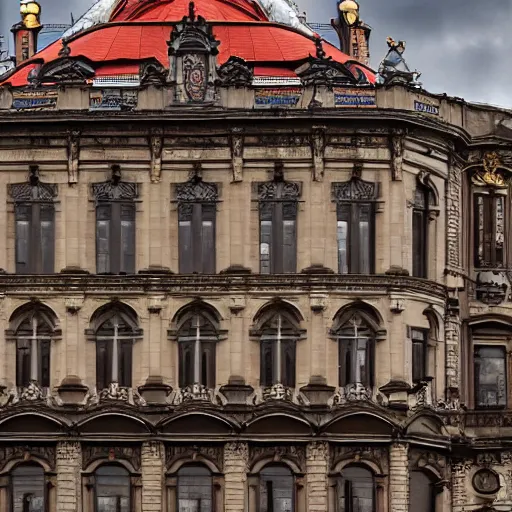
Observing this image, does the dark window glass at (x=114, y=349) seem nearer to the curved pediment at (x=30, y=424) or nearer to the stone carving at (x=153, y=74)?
the curved pediment at (x=30, y=424)

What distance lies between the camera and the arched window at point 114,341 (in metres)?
66.3

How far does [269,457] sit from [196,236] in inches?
A: 277

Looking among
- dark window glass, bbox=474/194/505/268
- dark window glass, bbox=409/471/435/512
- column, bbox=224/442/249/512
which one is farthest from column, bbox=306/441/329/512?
dark window glass, bbox=474/194/505/268

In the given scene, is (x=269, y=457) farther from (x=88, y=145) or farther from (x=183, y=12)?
(x=183, y=12)

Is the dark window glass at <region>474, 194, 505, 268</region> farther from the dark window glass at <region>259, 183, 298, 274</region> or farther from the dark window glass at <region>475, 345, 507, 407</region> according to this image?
the dark window glass at <region>259, 183, 298, 274</region>

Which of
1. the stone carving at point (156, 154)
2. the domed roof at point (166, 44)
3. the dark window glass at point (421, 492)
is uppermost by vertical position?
the domed roof at point (166, 44)

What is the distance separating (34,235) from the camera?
2640 inches

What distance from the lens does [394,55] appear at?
225 feet

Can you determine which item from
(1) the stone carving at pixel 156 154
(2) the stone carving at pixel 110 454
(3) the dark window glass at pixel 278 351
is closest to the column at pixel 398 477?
(3) the dark window glass at pixel 278 351

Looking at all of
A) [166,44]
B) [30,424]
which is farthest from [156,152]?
[30,424]

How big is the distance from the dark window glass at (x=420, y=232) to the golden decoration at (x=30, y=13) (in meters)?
22.6

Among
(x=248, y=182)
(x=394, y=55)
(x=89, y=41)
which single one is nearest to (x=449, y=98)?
(x=394, y=55)

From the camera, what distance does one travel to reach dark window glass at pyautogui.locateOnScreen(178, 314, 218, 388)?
66.2 metres

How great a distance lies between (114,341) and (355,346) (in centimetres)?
717
